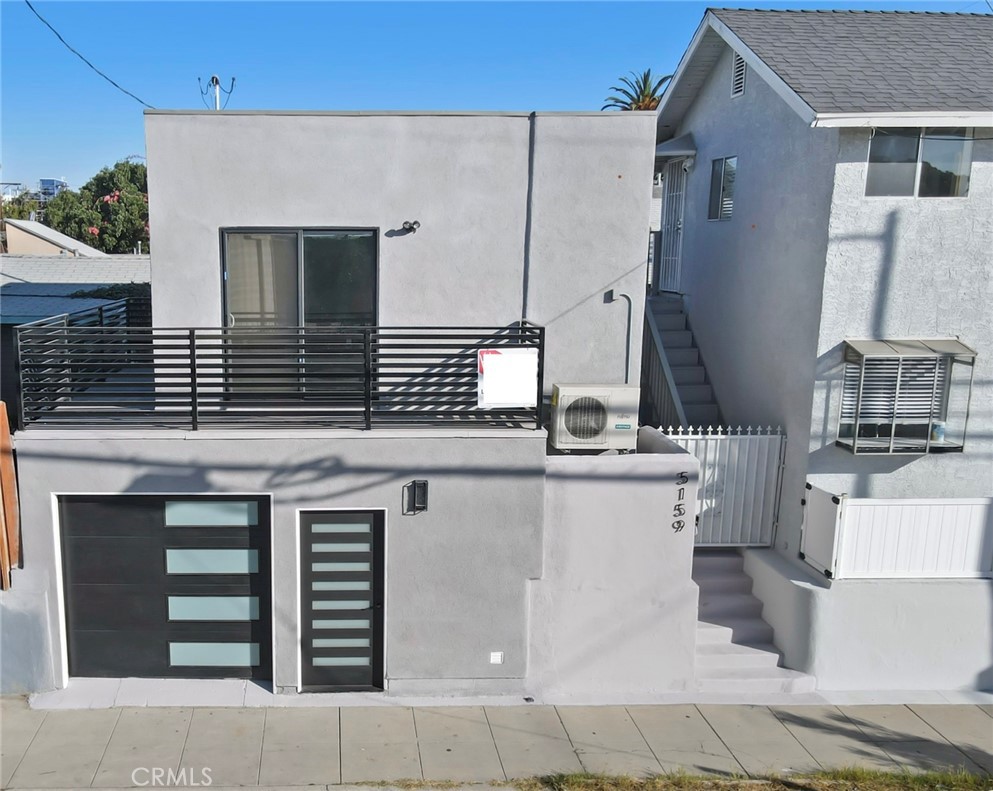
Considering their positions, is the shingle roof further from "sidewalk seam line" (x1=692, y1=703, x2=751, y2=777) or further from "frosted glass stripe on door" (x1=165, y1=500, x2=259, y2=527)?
"frosted glass stripe on door" (x1=165, y1=500, x2=259, y2=527)

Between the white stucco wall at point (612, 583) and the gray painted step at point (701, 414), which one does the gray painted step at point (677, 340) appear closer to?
the gray painted step at point (701, 414)

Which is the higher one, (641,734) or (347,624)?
(347,624)

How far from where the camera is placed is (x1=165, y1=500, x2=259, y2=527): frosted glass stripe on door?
8430 millimetres

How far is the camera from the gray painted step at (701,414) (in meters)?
12.0

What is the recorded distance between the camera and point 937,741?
328 inches

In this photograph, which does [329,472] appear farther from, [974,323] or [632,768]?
[974,323]

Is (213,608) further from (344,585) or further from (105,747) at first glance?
(105,747)

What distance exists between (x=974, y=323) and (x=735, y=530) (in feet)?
11.8

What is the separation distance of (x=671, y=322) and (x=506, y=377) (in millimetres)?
5651

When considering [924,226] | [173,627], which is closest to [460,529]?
[173,627]

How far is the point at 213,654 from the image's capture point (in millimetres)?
8664

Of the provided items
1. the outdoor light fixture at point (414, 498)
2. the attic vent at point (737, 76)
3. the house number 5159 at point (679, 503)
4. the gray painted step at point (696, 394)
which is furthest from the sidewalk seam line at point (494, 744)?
the attic vent at point (737, 76)

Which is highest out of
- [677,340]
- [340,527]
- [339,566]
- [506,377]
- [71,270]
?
[71,270]

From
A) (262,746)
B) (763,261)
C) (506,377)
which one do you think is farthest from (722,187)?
(262,746)
